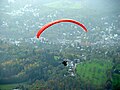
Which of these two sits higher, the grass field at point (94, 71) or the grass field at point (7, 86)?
the grass field at point (94, 71)

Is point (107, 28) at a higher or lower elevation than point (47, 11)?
lower

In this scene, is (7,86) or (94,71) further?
(94,71)

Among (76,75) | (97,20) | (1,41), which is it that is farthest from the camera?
(97,20)

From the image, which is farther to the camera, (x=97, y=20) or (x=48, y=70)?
(x=97, y=20)

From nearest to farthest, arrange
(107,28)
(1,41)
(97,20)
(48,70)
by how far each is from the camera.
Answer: (48,70) → (1,41) → (107,28) → (97,20)

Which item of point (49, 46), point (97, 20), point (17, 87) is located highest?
point (97, 20)

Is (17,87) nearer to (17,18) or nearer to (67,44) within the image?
(67,44)

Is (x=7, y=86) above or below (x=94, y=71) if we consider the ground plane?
below

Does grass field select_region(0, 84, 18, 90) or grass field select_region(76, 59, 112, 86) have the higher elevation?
grass field select_region(76, 59, 112, 86)

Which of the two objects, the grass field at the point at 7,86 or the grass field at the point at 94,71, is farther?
the grass field at the point at 94,71

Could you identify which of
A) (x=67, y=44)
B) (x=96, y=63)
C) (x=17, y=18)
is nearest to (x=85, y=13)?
(x=17, y=18)

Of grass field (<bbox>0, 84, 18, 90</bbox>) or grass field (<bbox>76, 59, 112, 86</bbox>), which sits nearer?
grass field (<bbox>0, 84, 18, 90</bbox>)
